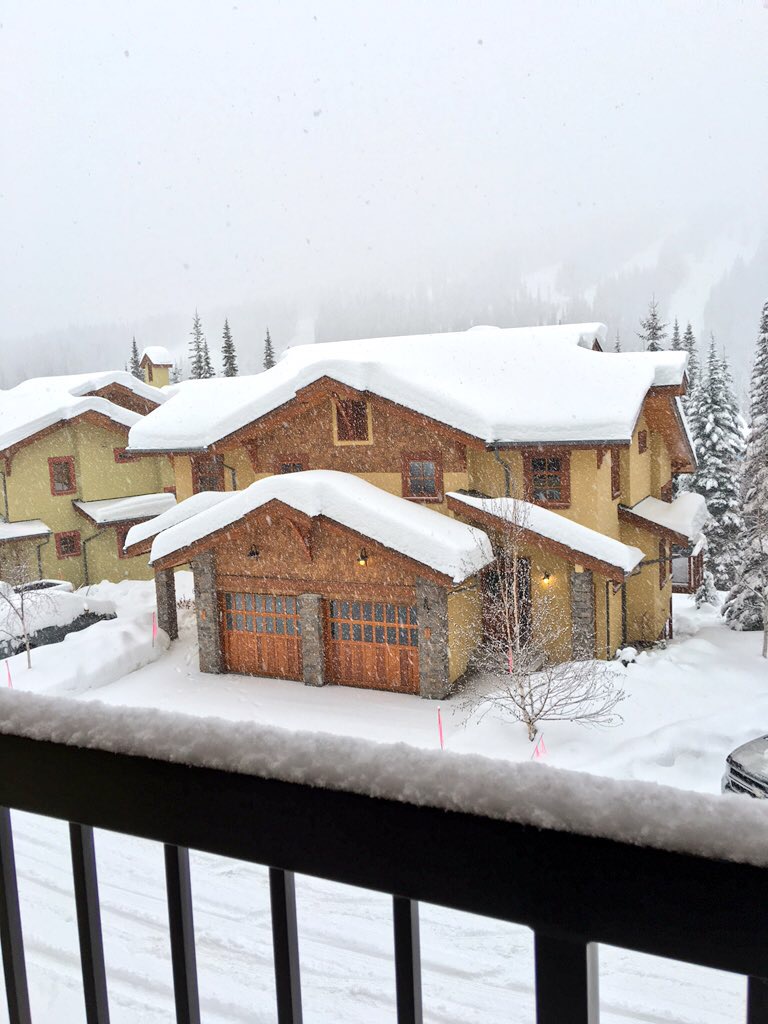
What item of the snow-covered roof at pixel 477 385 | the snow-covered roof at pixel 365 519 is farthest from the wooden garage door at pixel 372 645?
the snow-covered roof at pixel 477 385

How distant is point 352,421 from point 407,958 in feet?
35.6

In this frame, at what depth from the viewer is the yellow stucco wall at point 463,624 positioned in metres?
10.0

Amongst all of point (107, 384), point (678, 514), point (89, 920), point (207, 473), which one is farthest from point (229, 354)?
point (89, 920)

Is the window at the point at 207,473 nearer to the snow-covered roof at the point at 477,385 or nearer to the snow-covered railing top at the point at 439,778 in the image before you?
the snow-covered roof at the point at 477,385

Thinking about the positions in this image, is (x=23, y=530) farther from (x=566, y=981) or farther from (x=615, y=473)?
(x=566, y=981)

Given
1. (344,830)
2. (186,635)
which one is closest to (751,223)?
(344,830)

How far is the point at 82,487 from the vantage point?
16328 millimetres

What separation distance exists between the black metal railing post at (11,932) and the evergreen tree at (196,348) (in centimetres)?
728

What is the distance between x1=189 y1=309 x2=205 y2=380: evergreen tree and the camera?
29.0 feet

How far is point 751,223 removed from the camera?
23.1 ft

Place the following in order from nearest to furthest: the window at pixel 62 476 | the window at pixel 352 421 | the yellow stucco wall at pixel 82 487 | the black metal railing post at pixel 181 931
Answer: the black metal railing post at pixel 181 931 → the window at pixel 352 421 → the yellow stucco wall at pixel 82 487 → the window at pixel 62 476

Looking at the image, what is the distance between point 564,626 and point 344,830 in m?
9.91

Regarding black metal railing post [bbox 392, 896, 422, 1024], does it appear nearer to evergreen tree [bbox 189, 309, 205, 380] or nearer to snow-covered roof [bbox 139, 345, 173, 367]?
evergreen tree [bbox 189, 309, 205, 380]

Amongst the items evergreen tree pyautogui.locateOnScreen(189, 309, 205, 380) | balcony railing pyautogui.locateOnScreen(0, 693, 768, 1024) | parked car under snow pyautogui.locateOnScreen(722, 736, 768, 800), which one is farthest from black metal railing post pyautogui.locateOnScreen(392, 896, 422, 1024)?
evergreen tree pyautogui.locateOnScreen(189, 309, 205, 380)
